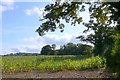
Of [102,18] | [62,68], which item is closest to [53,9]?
[102,18]

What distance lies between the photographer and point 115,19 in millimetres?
11391

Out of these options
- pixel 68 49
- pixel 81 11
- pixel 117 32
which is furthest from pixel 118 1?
pixel 68 49

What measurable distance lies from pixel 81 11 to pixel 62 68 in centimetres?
689

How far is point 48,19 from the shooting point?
12602mm

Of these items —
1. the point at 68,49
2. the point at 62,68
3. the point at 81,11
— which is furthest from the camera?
the point at 68,49

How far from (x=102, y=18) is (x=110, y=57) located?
11.7ft

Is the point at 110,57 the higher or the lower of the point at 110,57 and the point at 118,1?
the lower

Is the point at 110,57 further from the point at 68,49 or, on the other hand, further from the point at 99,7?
the point at 68,49

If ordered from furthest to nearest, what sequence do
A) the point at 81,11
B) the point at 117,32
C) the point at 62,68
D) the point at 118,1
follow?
Answer: the point at 62,68
the point at 81,11
the point at 118,1
the point at 117,32

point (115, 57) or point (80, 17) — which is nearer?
point (115, 57)

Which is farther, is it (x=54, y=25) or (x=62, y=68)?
(x=62, y=68)

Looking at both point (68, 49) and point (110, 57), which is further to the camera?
point (68, 49)

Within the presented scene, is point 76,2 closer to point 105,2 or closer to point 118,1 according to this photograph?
point 105,2

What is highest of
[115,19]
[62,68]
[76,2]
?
[76,2]
